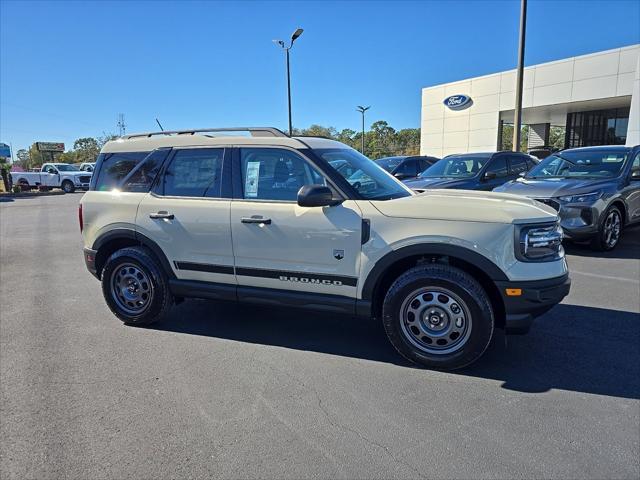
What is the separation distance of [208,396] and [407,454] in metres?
Result: 1.46

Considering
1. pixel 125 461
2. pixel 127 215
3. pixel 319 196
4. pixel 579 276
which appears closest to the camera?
pixel 125 461

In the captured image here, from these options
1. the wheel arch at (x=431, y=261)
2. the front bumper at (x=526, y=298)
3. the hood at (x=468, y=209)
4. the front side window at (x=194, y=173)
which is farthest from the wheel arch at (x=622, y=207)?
the front side window at (x=194, y=173)

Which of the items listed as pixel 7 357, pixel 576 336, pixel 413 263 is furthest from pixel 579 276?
pixel 7 357

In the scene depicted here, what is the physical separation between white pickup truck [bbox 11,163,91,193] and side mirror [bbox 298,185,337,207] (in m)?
28.9

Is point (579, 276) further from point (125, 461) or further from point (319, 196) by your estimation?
point (125, 461)

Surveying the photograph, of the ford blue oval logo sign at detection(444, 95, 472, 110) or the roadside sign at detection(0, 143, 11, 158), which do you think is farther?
the roadside sign at detection(0, 143, 11, 158)

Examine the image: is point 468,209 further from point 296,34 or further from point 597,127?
point 597,127

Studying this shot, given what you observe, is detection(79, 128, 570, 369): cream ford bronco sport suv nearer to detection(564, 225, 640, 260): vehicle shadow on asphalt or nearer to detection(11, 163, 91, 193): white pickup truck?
detection(564, 225, 640, 260): vehicle shadow on asphalt

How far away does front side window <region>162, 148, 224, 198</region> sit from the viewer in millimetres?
4179

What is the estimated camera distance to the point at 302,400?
3141mm

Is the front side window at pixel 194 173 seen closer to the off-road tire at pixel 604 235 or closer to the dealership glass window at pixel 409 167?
the off-road tire at pixel 604 235

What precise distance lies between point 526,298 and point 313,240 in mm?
1669

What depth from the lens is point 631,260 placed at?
22.7 ft

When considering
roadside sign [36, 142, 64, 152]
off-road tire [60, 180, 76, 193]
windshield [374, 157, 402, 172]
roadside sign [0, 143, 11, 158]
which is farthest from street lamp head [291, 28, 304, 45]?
roadside sign [36, 142, 64, 152]
